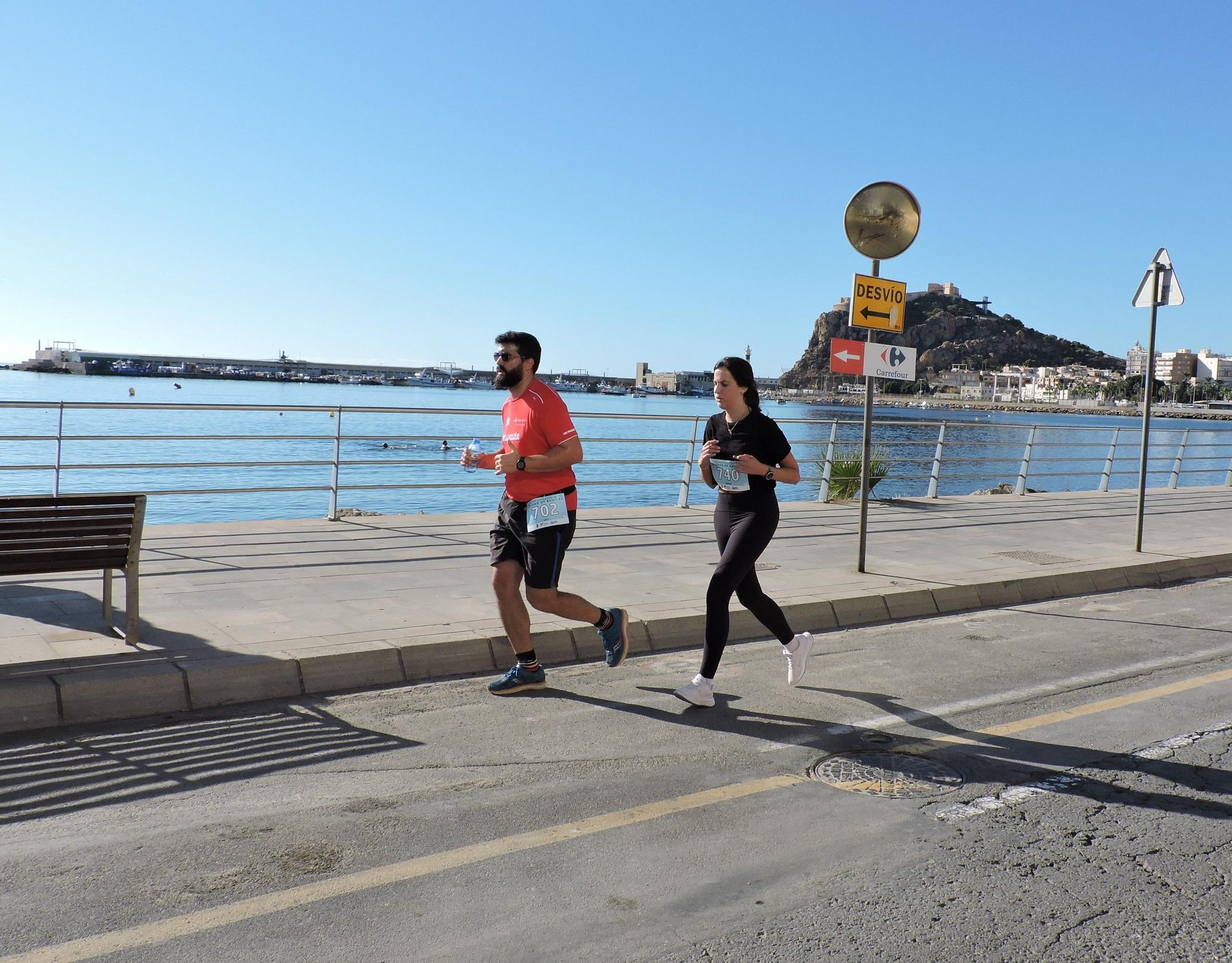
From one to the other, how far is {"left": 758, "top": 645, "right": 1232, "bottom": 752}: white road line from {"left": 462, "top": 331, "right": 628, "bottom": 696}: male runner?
1.42 metres

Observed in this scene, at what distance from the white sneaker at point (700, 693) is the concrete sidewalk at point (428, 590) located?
47.6 inches

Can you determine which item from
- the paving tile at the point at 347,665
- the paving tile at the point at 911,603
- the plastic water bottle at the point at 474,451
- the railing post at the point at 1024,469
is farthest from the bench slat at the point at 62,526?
the railing post at the point at 1024,469

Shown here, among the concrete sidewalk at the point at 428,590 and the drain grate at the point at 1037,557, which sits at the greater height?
the drain grate at the point at 1037,557

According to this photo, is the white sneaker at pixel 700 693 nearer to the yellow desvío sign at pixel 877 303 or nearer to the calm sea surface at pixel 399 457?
the calm sea surface at pixel 399 457

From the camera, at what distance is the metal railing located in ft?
36.8

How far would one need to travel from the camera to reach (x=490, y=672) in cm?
622

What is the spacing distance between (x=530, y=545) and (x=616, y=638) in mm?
891

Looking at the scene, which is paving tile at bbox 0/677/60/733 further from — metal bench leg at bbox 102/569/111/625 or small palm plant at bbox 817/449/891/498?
small palm plant at bbox 817/449/891/498

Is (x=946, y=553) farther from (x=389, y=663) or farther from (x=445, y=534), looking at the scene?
(x=389, y=663)

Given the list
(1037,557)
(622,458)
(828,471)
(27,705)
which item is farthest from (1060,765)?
(622,458)

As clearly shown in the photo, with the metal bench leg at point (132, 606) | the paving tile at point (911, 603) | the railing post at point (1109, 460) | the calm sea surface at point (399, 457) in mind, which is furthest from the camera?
the railing post at point (1109, 460)

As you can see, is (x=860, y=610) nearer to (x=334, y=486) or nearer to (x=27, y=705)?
(x=27, y=705)

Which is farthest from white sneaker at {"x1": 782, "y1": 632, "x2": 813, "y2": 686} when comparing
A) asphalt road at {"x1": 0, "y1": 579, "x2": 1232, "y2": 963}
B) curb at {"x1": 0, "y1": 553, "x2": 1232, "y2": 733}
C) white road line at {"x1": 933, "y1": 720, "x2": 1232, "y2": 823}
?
white road line at {"x1": 933, "y1": 720, "x2": 1232, "y2": 823}

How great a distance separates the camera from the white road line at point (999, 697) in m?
5.11
